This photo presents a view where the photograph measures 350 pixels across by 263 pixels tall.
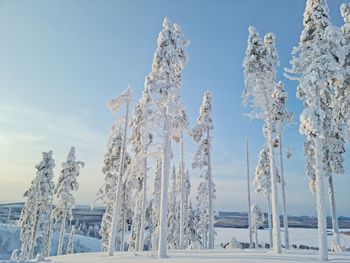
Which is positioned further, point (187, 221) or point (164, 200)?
point (187, 221)

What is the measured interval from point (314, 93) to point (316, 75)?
1074 millimetres

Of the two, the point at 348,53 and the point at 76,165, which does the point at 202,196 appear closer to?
the point at 76,165

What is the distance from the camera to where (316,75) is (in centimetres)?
1839

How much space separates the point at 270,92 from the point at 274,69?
1.82 m

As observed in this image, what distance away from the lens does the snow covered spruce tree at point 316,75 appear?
17766mm

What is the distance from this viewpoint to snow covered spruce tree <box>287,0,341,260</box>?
699 inches

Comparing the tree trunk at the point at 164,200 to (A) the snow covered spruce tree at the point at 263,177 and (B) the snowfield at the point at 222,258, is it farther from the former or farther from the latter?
(A) the snow covered spruce tree at the point at 263,177

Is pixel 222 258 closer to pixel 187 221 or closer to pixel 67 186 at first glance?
pixel 67 186

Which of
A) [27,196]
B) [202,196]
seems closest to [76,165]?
[27,196]

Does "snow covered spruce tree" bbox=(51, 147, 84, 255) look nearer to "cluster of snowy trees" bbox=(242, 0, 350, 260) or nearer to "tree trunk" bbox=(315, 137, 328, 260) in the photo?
"cluster of snowy trees" bbox=(242, 0, 350, 260)

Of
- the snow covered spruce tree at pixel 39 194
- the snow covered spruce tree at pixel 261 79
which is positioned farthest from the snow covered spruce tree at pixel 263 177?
the snow covered spruce tree at pixel 39 194

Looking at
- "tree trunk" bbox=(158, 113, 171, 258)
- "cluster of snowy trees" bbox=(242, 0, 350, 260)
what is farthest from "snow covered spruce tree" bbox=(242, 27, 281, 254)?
"tree trunk" bbox=(158, 113, 171, 258)

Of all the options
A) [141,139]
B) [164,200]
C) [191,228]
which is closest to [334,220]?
[164,200]

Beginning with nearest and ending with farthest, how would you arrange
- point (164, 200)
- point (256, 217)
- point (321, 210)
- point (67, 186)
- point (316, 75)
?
point (321, 210), point (316, 75), point (164, 200), point (67, 186), point (256, 217)
